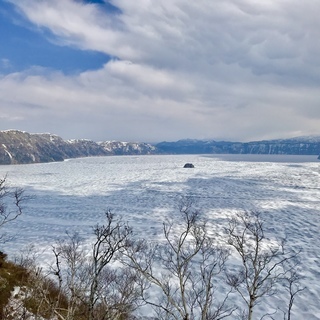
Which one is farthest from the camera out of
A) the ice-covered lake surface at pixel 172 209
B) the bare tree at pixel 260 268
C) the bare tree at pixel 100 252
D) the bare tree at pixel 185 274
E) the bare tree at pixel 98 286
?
the ice-covered lake surface at pixel 172 209

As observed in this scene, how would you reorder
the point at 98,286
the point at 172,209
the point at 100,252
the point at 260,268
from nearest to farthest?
the point at 100,252 → the point at 98,286 → the point at 260,268 → the point at 172,209

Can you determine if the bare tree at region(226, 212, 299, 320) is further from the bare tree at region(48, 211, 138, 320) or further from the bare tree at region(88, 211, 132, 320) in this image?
the bare tree at region(88, 211, 132, 320)

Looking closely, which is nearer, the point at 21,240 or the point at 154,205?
the point at 21,240

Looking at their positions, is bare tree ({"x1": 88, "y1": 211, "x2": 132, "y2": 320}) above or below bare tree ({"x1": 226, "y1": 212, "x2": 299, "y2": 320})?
above

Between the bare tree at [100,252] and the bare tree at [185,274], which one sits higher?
the bare tree at [100,252]

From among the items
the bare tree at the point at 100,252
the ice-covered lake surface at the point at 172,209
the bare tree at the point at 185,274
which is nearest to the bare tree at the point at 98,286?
the bare tree at the point at 100,252

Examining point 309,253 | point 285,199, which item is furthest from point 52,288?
point 285,199

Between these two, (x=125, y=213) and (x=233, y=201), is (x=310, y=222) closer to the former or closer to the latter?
(x=233, y=201)

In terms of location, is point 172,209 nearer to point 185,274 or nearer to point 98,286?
point 185,274

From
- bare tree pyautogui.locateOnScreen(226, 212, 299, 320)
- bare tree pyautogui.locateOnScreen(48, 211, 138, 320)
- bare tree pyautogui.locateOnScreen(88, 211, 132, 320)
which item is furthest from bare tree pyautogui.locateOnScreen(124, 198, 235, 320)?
bare tree pyautogui.locateOnScreen(88, 211, 132, 320)

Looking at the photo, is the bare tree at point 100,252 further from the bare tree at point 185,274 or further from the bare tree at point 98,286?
the bare tree at point 185,274

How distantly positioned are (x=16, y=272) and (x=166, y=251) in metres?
10.0

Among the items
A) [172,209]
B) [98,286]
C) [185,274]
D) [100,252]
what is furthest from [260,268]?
[172,209]

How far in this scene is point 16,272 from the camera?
18234 millimetres
